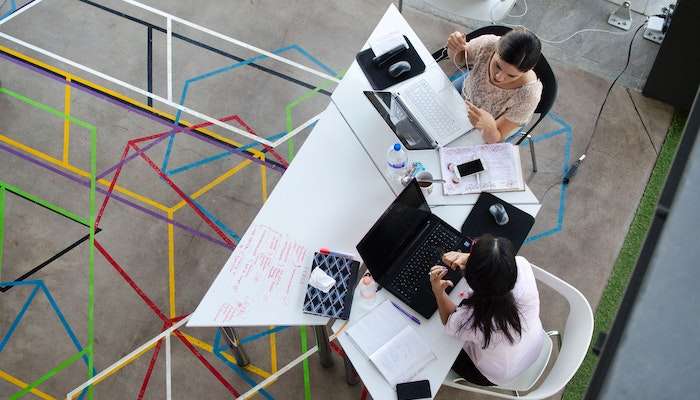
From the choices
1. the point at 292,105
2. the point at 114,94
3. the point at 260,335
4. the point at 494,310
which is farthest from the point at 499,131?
the point at 114,94

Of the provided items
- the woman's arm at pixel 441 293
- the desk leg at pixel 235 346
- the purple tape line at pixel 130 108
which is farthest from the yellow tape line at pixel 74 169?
the woman's arm at pixel 441 293

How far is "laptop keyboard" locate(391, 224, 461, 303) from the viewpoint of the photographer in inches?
100

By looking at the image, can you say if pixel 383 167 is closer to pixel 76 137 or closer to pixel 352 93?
pixel 352 93

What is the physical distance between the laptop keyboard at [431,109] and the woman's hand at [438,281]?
71cm

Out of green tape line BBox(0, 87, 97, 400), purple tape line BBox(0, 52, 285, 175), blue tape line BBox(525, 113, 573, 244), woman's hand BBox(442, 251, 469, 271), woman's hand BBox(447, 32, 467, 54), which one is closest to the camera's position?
woman's hand BBox(442, 251, 469, 271)

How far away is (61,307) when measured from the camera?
3469 mm

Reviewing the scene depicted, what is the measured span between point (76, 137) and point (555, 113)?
3064 millimetres

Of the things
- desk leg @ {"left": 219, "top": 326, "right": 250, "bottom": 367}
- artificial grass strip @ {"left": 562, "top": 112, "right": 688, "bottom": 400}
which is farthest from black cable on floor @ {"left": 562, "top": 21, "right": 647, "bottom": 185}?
desk leg @ {"left": 219, "top": 326, "right": 250, "bottom": 367}

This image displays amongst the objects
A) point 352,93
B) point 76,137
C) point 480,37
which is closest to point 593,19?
point 480,37

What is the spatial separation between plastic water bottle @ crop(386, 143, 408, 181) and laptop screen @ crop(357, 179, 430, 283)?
174 millimetres

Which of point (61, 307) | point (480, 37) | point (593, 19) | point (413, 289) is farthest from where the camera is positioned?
point (593, 19)

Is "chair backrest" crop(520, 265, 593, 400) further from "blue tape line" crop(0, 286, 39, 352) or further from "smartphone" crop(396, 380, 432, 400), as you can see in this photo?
"blue tape line" crop(0, 286, 39, 352)

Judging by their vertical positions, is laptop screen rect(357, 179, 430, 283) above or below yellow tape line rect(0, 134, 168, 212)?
above

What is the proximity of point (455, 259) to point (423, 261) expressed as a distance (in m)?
0.16
